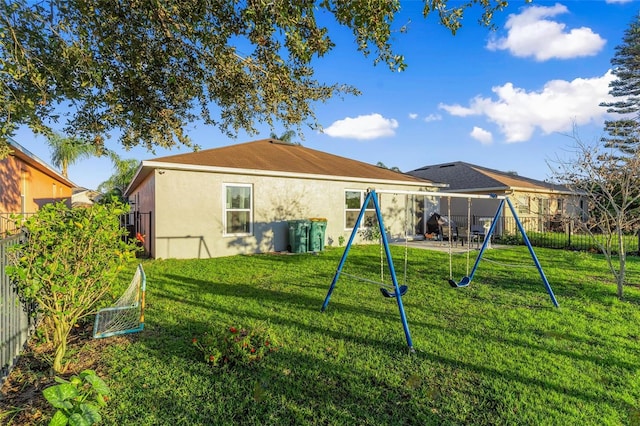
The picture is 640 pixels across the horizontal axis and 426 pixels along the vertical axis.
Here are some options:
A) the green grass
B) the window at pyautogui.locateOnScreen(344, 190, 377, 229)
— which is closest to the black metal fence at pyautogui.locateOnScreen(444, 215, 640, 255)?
the window at pyautogui.locateOnScreen(344, 190, 377, 229)

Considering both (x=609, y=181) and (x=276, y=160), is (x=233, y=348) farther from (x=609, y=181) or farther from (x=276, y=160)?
(x=276, y=160)

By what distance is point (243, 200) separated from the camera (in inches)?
462

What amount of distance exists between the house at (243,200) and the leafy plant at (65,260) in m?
6.92

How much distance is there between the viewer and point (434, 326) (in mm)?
4836

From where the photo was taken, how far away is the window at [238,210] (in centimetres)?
1143

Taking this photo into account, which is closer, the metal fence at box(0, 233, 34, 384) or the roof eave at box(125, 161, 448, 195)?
the metal fence at box(0, 233, 34, 384)

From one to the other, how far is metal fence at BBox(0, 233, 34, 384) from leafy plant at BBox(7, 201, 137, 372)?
11cm

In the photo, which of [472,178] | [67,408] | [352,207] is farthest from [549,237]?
[67,408]

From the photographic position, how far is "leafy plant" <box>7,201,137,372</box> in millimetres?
3219

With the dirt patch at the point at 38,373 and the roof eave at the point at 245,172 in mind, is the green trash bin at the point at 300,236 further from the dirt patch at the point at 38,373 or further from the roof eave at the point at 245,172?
the dirt patch at the point at 38,373

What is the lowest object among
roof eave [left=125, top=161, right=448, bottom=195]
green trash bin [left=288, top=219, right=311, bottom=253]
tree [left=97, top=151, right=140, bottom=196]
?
green trash bin [left=288, top=219, right=311, bottom=253]

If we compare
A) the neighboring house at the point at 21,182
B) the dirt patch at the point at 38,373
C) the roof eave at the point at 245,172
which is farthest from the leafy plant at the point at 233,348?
the roof eave at the point at 245,172

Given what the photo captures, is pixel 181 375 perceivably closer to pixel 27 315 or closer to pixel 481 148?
pixel 27 315

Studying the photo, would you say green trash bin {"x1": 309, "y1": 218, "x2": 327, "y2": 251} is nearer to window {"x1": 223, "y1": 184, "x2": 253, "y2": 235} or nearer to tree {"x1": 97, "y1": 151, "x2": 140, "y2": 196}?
window {"x1": 223, "y1": 184, "x2": 253, "y2": 235}
